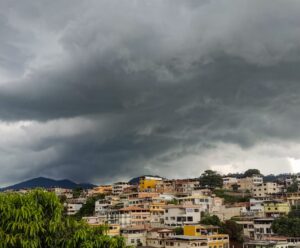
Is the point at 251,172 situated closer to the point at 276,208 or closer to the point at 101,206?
the point at 276,208

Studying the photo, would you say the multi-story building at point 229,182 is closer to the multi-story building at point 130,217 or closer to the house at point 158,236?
the multi-story building at point 130,217

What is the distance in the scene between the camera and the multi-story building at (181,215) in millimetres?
69562

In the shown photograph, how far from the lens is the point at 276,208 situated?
257ft

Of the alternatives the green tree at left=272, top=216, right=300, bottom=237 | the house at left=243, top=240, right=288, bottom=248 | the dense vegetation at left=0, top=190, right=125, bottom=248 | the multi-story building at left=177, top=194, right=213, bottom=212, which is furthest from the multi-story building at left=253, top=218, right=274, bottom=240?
the dense vegetation at left=0, top=190, right=125, bottom=248

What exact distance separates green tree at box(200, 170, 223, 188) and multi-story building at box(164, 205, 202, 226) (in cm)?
3811

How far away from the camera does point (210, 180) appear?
111688mm

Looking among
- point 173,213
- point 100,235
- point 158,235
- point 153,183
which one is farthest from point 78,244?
point 153,183

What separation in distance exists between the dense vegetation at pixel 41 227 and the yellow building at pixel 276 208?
6504 centimetres

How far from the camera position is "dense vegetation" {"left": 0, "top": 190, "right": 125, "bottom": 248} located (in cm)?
1502

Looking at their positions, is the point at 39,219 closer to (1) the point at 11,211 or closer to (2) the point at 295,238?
(1) the point at 11,211

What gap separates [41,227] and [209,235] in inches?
1797

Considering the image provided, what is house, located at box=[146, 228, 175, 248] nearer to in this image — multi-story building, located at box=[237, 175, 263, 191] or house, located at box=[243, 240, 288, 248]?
house, located at box=[243, 240, 288, 248]

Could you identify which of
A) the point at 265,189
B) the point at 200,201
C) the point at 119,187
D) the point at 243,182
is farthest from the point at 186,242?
the point at 243,182

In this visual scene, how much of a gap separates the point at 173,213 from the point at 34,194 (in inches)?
2274
